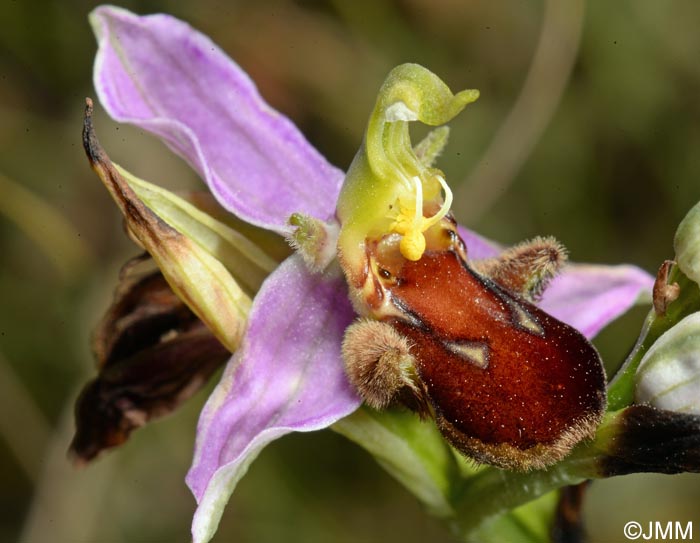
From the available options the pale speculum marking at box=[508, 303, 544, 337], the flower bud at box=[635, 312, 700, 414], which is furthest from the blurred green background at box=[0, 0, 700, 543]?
the flower bud at box=[635, 312, 700, 414]

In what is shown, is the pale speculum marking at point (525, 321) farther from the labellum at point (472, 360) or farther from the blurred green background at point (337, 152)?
the blurred green background at point (337, 152)

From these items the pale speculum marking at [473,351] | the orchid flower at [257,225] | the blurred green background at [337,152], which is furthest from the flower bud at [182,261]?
the blurred green background at [337,152]

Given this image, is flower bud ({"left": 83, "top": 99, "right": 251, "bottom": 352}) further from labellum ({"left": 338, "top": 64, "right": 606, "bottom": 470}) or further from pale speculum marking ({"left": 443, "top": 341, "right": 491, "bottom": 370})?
pale speculum marking ({"left": 443, "top": 341, "right": 491, "bottom": 370})

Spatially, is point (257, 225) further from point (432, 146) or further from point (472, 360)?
point (472, 360)

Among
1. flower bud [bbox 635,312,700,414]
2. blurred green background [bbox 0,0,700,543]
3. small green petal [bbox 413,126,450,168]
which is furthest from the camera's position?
blurred green background [bbox 0,0,700,543]

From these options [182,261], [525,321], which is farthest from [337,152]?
[525,321]

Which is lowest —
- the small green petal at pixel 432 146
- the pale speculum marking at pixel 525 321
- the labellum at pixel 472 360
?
the labellum at pixel 472 360
